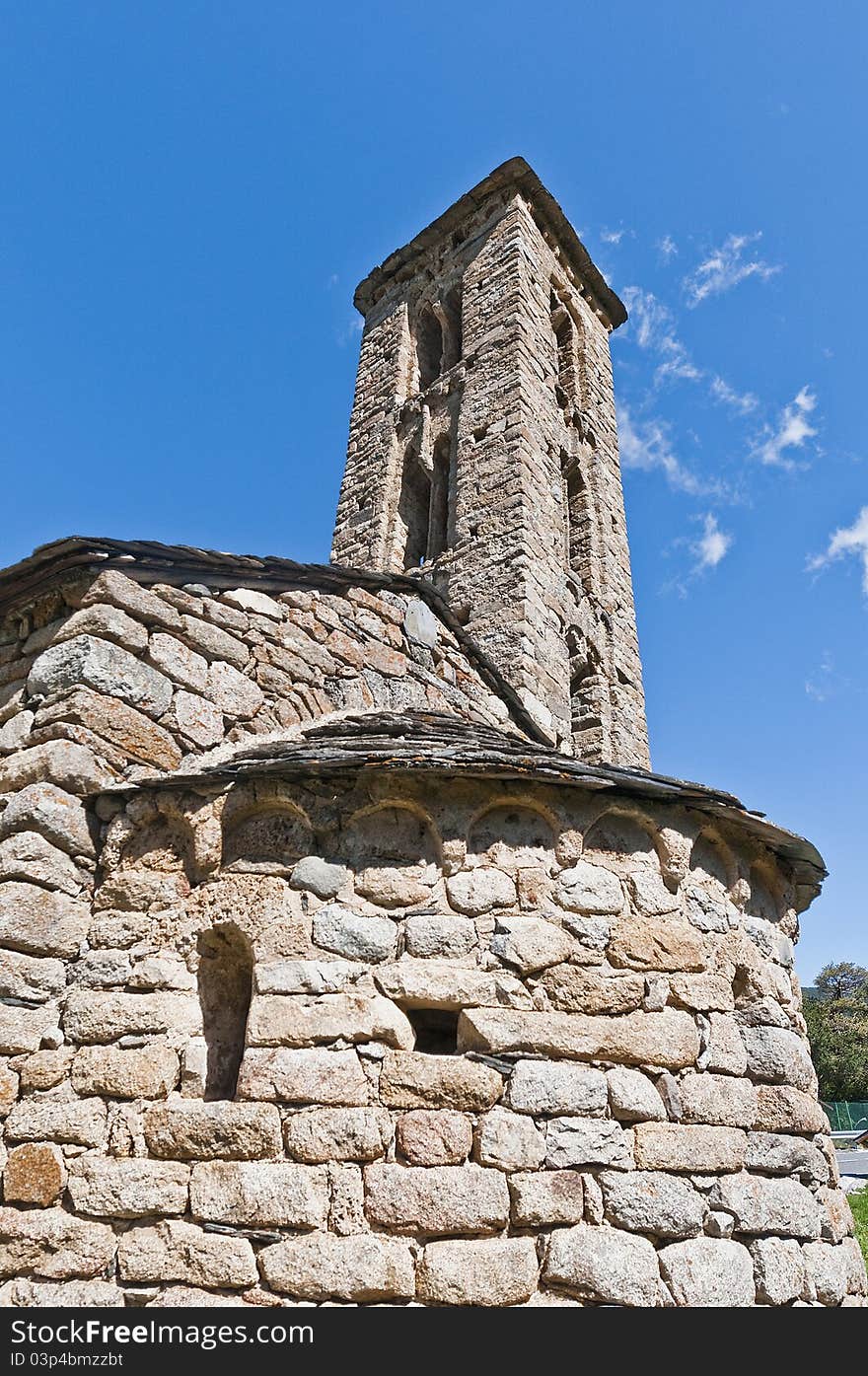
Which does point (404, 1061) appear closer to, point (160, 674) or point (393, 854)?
point (393, 854)

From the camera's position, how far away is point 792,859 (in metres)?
4.06

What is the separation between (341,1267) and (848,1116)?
3027cm

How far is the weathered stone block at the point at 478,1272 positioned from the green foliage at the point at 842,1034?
2796 cm

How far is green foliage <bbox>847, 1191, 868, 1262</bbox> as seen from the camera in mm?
7523

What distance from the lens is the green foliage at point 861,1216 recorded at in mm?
7523

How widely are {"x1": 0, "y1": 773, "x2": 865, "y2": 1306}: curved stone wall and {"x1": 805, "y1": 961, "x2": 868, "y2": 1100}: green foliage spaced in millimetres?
27207

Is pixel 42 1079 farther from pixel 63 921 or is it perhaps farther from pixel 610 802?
pixel 610 802

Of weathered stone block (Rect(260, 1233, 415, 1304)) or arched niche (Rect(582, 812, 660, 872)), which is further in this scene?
arched niche (Rect(582, 812, 660, 872))

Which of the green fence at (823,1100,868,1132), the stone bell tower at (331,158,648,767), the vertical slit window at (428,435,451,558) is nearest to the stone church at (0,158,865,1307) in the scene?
the stone bell tower at (331,158,648,767)

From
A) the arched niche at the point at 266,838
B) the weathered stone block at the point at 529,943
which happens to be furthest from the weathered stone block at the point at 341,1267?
the arched niche at the point at 266,838

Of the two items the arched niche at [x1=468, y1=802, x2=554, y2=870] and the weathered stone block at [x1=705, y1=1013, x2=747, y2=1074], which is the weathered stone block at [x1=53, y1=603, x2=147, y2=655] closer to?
the arched niche at [x1=468, y1=802, x2=554, y2=870]

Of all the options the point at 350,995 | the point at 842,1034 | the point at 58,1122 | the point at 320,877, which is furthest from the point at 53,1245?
the point at 842,1034

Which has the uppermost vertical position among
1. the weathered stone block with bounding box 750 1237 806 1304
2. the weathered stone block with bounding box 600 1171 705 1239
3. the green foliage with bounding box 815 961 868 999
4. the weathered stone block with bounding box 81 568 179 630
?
the green foliage with bounding box 815 961 868 999

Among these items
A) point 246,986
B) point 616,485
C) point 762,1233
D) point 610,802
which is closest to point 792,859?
point 610,802
